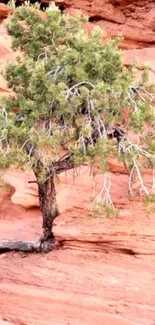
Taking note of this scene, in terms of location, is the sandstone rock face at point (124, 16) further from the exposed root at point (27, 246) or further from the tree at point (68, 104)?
the exposed root at point (27, 246)

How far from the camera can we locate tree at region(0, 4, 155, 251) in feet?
26.4

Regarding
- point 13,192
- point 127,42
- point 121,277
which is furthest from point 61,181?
point 127,42

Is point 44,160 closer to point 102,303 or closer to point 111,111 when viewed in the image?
point 111,111

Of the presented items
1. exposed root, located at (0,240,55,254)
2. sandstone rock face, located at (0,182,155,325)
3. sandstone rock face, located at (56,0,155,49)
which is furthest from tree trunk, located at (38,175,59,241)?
sandstone rock face, located at (56,0,155,49)

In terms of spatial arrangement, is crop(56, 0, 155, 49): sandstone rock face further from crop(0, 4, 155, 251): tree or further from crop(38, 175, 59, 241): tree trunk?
crop(38, 175, 59, 241): tree trunk

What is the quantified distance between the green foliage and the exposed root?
1.69 metres

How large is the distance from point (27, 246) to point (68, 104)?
279 centimetres

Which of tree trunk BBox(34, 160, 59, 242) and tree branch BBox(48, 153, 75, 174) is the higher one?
tree branch BBox(48, 153, 75, 174)

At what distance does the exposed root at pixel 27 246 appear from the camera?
935 centimetres

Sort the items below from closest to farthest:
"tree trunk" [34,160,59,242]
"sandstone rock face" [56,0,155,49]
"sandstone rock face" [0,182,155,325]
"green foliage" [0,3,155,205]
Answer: "sandstone rock face" [0,182,155,325] → "green foliage" [0,3,155,205] → "tree trunk" [34,160,59,242] → "sandstone rock face" [56,0,155,49]

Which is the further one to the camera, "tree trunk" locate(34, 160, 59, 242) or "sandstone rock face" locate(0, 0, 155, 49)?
"sandstone rock face" locate(0, 0, 155, 49)

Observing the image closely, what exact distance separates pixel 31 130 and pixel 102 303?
8.50 ft

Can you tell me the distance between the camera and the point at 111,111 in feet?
26.9

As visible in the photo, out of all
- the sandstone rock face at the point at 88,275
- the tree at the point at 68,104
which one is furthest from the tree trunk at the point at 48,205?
the tree at the point at 68,104
